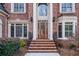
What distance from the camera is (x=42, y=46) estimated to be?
7.16ft

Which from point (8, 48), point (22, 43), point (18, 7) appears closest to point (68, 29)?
point (22, 43)

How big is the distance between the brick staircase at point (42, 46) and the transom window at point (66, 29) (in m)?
0.19

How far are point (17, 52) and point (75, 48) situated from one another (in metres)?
0.86

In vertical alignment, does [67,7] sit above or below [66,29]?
above

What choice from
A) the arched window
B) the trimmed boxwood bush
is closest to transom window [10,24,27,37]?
the trimmed boxwood bush

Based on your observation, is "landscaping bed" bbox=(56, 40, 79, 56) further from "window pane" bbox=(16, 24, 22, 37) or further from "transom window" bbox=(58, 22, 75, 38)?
"window pane" bbox=(16, 24, 22, 37)

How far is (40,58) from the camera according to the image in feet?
7.18

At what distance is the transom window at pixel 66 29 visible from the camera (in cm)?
215

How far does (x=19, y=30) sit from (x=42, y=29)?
349mm

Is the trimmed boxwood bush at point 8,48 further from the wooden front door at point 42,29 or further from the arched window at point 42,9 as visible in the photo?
the arched window at point 42,9

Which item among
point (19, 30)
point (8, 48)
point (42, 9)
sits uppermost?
point (42, 9)

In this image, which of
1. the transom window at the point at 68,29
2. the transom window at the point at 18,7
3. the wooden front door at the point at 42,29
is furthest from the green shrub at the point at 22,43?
the transom window at the point at 68,29

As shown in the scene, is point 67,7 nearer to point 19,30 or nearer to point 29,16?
point 29,16

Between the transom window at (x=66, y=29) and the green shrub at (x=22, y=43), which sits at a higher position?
the transom window at (x=66, y=29)
